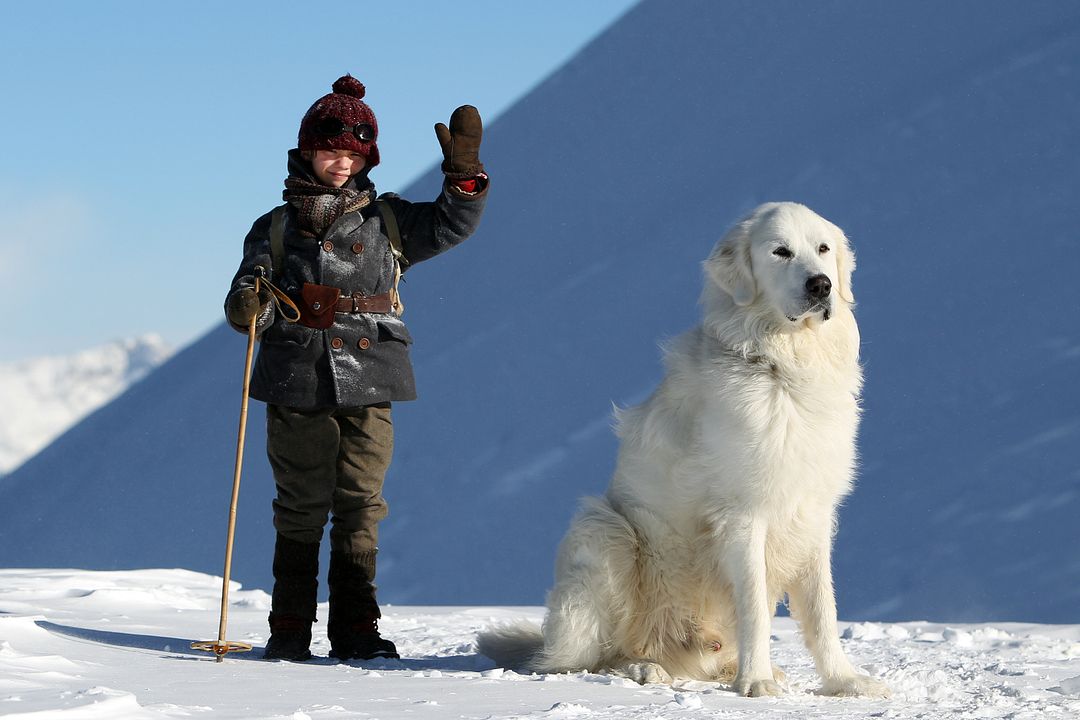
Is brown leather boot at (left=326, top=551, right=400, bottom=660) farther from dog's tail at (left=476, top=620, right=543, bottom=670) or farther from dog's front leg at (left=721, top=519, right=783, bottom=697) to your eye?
dog's front leg at (left=721, top=519, right=783, bottom=697)

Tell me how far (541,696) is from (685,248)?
827cm

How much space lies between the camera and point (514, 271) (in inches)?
460

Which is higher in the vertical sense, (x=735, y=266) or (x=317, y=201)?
(x=317, y=201)

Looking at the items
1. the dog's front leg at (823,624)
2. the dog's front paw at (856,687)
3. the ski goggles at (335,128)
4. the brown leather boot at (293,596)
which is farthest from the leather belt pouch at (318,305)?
the dog's front paw at (856,687)

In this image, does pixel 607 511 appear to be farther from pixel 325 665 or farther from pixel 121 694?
pixel 121 694

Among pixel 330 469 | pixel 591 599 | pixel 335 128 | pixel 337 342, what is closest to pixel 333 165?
pixel 335 128

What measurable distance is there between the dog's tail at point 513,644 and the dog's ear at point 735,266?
1.30m

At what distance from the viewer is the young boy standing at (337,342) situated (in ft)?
13.0

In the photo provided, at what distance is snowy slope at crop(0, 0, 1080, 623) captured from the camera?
25.8ft

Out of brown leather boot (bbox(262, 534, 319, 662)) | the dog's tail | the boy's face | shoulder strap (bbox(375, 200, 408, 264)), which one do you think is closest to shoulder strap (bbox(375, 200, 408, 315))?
shoulder strap (bbox(375, 200, 408, 264))

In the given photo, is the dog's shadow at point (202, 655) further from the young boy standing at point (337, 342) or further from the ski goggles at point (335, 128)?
the ski goggles at point (335, 128)

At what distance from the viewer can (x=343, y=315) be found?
4.00 metres

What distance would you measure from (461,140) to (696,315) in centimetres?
640

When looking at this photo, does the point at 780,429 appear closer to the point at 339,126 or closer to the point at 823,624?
the point at 823,624
